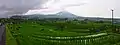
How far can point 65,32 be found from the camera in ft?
10.4

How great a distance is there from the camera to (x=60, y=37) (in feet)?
10.2

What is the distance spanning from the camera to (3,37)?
149 inches

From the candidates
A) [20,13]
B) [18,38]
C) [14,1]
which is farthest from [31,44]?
[14,1]

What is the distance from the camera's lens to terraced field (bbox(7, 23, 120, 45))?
3102mm

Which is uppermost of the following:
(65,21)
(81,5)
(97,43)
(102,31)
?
(81,5)

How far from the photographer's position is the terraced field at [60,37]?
3102 mm

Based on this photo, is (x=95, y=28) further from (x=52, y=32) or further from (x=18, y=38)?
(x=18, y=38)

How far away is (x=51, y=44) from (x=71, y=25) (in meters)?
0.49

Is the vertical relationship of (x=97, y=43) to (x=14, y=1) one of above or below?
below

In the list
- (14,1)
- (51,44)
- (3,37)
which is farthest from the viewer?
(3,37)

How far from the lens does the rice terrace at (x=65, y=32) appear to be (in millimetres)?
3109

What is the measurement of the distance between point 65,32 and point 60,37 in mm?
133

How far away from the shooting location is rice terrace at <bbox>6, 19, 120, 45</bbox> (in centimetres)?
311

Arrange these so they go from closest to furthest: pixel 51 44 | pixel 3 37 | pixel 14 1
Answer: pixel 51 44 → pixel 14 1 → pixel 3 37
